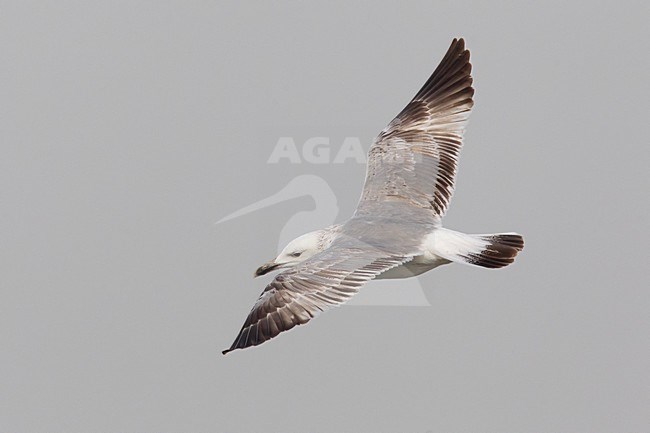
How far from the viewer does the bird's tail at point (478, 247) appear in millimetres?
7262

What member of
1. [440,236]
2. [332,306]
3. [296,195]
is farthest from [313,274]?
[296,195]

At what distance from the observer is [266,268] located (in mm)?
7598

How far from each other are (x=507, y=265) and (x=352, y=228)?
3.93ft

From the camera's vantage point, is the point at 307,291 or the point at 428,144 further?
the point at 428,144

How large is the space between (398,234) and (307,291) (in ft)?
3.88

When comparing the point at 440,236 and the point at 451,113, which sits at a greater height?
the point at 451,113

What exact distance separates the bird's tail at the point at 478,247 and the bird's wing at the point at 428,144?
0.58 metres

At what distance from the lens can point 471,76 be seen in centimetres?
872

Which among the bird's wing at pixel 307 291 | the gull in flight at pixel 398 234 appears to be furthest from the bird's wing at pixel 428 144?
the bird's wing at pixel 307 291

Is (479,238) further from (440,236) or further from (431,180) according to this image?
(431,180)

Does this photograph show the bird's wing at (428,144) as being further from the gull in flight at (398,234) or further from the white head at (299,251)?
the white head at (299,251)

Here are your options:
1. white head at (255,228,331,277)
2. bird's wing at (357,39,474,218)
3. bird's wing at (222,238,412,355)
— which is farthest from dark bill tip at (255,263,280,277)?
bird's wing at (357,39,474,218)

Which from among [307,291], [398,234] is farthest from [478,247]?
[307,291]

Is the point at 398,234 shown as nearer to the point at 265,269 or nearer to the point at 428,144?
the point at 265,269
